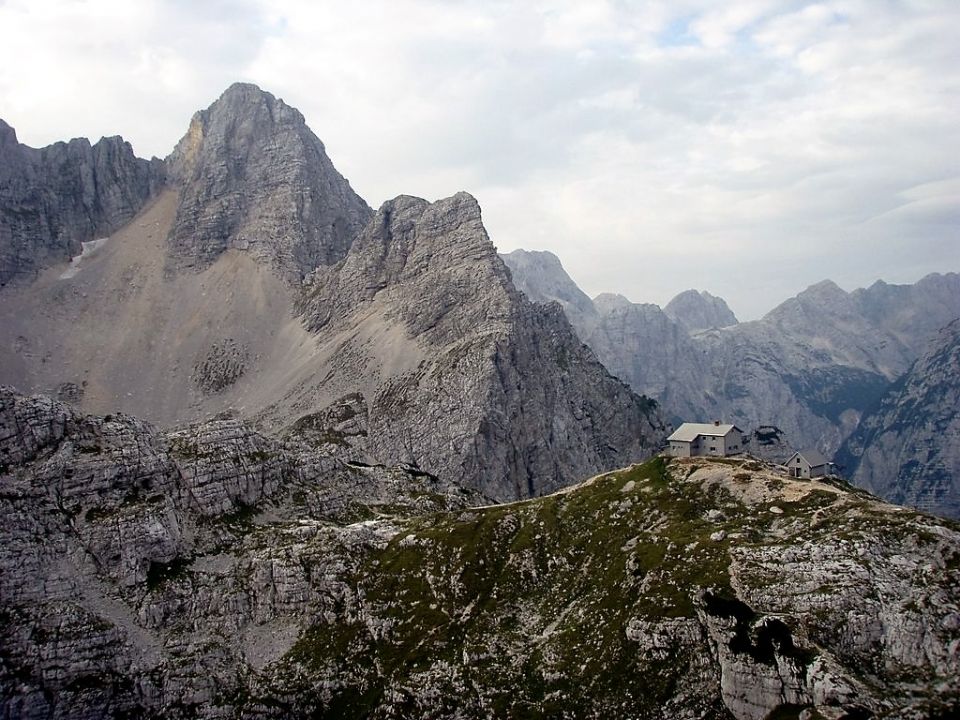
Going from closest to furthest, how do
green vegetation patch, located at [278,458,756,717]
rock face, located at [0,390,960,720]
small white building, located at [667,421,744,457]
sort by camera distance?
rock face, located at [0,390,960,720], green vegetation patch, located at [278,458,756,717], small white building, located at [667,421,744,457]

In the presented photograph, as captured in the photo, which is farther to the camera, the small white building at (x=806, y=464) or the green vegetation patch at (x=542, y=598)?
the small white building at (x=806, y=464)

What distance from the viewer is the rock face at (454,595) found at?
243ft

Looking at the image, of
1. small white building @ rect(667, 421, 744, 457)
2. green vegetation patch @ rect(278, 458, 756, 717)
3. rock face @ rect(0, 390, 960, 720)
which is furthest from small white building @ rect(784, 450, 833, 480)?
green vegetation patch @ rect(278, 458, 756, 717)

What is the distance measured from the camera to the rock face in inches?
2918

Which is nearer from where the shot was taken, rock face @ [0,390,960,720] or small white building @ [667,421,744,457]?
rock face @ [0,390,960,720]

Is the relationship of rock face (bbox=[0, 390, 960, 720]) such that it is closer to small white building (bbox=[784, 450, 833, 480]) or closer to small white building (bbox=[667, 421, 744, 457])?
small white building (bbox=[784, 450, 833, 480])


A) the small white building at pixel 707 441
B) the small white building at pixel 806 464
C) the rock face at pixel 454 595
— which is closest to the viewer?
the rock face at pixel 454 595

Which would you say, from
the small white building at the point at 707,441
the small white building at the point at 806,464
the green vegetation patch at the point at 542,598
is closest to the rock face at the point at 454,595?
the green vegetation patch at the point at 542,598

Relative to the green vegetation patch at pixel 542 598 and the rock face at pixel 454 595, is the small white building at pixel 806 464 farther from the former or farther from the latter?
the green vegetation patch at pixel 542 598

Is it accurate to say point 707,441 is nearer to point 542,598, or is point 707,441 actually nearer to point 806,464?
point 806,464

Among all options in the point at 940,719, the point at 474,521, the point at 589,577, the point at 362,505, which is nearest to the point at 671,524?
the point at 589,577

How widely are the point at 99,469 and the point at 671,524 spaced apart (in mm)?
74015

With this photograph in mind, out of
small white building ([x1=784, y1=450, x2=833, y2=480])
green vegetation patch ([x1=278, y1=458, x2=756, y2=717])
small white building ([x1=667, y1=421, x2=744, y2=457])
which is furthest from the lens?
small white building ([x1=667, y1=421, x2=744, y2=457])

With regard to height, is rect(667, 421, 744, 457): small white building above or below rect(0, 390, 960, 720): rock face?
above
